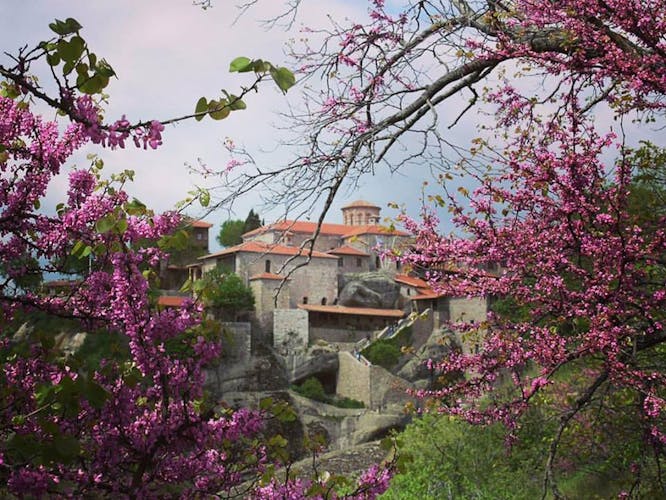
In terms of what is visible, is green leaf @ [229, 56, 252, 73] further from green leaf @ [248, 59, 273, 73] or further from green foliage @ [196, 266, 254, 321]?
green foliage @ [196, 266, 254, 321]

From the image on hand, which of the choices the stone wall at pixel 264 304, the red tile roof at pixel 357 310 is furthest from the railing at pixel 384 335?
the stone wall at pixel 264 304


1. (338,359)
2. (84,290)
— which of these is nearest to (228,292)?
(338,359)

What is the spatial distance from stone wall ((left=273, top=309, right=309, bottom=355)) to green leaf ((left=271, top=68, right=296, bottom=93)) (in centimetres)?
4606

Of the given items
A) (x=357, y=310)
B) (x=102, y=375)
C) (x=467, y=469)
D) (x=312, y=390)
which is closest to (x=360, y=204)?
(x=357, y=310)

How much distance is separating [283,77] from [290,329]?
4644 cm

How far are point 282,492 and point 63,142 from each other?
5.40 ft

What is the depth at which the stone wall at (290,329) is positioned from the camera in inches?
1901

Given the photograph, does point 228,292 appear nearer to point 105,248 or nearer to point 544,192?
point 544,192

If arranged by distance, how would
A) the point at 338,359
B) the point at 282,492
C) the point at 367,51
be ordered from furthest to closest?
the point at 338,359 → the point at 367,51 → the point at 282,492

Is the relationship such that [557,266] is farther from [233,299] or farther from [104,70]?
[233,299]

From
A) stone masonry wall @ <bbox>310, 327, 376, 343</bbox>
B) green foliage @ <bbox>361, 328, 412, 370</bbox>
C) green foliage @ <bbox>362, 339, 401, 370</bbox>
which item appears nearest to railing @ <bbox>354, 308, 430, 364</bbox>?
green foliage @ <bbox>361, 328, 412, 370</bbox>

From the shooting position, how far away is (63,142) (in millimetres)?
3352

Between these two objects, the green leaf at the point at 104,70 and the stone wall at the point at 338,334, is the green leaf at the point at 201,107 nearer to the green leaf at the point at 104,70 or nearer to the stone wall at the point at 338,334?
the green leaf at the point at 104,70

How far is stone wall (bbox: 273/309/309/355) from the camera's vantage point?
158ft
